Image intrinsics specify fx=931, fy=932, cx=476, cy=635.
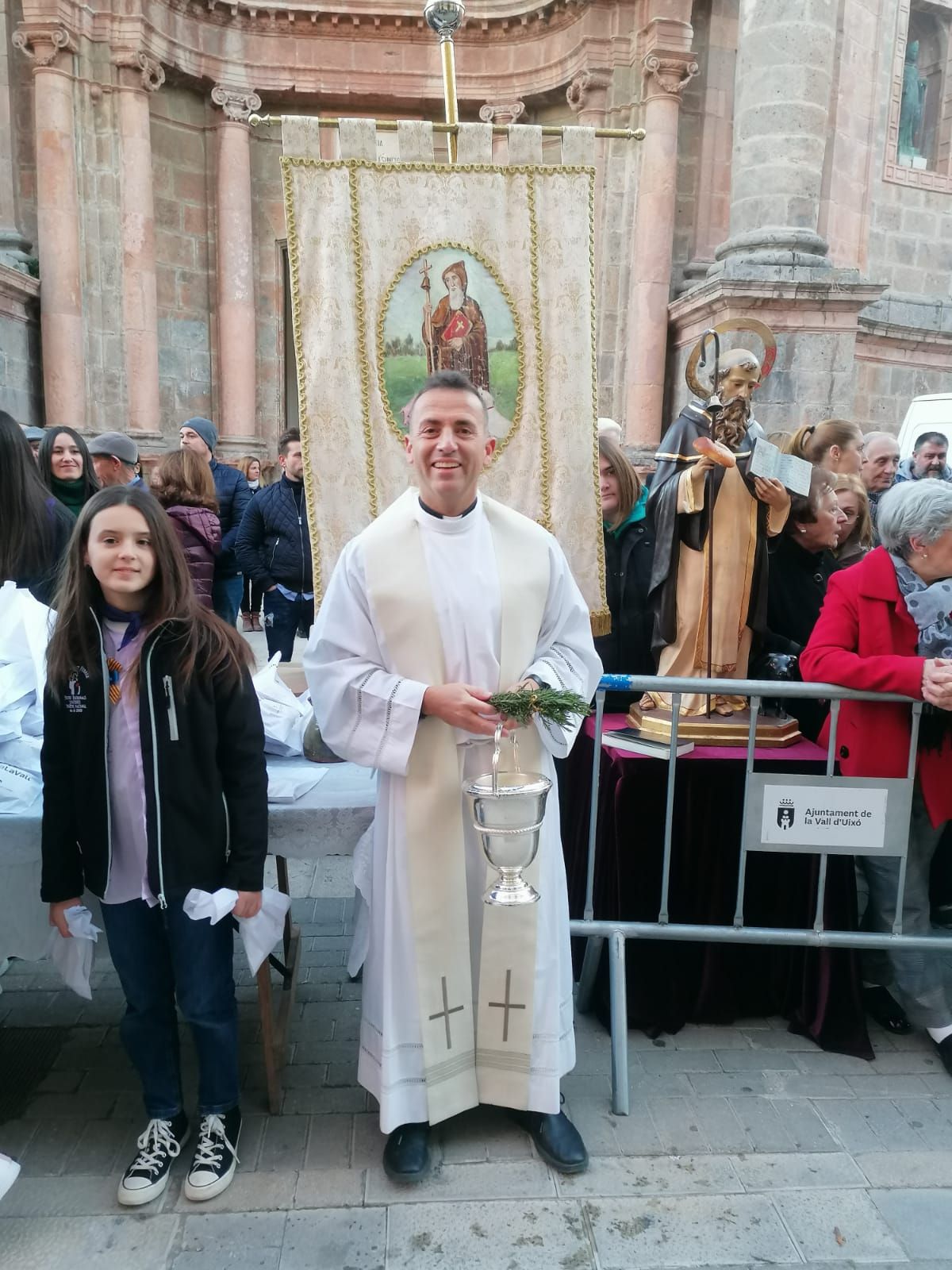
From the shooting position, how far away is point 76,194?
10.6m

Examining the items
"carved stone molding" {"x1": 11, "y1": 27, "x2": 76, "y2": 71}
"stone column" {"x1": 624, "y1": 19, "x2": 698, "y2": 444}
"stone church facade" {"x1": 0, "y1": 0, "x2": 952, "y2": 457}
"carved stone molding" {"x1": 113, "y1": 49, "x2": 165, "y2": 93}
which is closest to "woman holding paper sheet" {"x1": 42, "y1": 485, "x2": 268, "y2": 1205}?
"stone church facade" {"x1": 0, "y1": 0, "x2": 952, "y2": 457}

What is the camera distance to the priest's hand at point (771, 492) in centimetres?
331

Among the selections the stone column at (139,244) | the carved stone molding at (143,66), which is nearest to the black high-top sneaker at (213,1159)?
the stone column at (139,244)

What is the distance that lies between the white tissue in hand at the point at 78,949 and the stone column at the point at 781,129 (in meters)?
7.85

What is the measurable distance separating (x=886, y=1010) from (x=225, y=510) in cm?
521

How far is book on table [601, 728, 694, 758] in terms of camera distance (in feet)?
10.2

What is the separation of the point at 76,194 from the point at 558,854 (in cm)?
1092

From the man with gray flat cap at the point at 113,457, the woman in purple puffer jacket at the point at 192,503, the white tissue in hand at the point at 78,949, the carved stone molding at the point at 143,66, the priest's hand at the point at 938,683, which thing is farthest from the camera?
the carved stone molding at the point at 143,66

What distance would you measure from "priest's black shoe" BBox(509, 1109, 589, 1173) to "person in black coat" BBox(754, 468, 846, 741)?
1.80m

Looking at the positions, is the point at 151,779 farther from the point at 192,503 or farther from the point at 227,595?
the point at 227,595

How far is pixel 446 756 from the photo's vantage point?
243 centimetres

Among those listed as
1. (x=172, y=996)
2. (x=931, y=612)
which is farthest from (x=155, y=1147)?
(x=931, y=612)

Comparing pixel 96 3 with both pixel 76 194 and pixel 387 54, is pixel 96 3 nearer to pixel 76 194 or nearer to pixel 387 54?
pixel 76 194

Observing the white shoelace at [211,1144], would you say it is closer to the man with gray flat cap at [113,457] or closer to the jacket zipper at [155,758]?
the jacket zipper at [155,758]
